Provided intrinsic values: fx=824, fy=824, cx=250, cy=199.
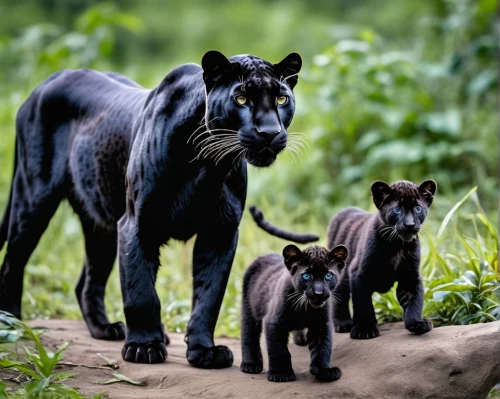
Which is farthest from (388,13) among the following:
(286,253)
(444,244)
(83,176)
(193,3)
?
(286,253)

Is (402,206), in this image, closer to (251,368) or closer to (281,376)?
(281,376)

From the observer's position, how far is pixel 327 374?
13.4 feet

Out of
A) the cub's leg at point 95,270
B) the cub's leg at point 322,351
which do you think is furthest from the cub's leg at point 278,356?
the cub's leg at point 95,270

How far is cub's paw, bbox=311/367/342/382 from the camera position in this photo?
4.07m

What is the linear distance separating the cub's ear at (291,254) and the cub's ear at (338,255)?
16 centimetres

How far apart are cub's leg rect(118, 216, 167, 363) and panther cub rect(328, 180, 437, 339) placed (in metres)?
1.12

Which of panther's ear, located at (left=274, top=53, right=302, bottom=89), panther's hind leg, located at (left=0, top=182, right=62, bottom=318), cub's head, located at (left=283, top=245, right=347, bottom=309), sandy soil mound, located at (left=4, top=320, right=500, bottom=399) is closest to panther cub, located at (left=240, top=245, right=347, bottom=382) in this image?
cub's head, located at (left=283, top=245, right=347, bottom=309)

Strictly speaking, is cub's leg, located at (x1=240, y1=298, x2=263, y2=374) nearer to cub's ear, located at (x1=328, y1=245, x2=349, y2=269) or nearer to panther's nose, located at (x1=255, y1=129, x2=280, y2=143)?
cub's ear, located at (x1=328, y1=245, x2=349, y2=269)

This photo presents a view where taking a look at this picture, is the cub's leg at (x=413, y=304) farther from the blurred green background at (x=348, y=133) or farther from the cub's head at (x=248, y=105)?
the blurred green background at (x=348, y=133)

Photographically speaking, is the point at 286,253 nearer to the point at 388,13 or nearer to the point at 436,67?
the point at 436,67

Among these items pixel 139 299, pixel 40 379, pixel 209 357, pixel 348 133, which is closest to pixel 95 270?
pixel 139 299

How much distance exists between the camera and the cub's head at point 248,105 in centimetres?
404

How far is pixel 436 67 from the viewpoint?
9734 mm

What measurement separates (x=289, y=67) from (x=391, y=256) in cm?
117
